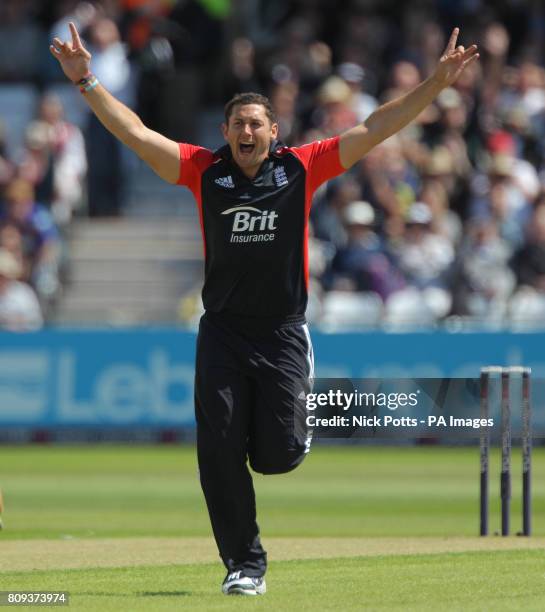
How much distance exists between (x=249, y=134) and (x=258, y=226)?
474mm

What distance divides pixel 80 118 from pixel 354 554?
46.9 ft

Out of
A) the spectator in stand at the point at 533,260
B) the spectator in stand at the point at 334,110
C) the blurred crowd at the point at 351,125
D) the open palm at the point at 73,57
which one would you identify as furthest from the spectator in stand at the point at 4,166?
the open palm at the point at 73,57

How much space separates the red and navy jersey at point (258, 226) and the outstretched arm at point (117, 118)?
0.09 metres

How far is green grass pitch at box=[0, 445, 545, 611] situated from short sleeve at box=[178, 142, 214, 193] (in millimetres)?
2134

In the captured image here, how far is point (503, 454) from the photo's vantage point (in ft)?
39.2

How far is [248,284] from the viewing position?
364 inches

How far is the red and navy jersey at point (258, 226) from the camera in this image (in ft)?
30.3

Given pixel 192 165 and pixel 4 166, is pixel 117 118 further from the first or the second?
pixel 4 166

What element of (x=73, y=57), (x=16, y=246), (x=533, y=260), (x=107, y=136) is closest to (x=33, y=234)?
(x=16, y=246)

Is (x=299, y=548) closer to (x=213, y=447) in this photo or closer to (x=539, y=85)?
(x=213, y=447)

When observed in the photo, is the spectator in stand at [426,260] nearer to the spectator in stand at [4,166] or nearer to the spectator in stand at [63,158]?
the spectator in stand at [63,158]

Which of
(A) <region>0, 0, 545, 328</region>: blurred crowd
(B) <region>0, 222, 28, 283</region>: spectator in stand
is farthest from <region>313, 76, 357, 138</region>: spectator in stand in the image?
(B) <region>0, 222, 28, 283</region>: spectator in stand

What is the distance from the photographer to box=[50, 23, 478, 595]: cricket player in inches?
364

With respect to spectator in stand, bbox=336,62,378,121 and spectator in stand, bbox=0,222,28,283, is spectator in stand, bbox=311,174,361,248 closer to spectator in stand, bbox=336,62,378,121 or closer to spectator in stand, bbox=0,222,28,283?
spectator in stand, bbox=336,62,378,121
